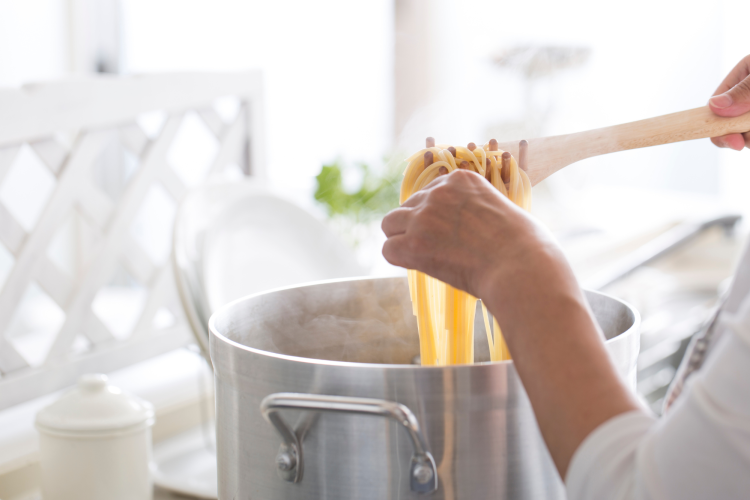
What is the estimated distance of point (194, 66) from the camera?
2.67m

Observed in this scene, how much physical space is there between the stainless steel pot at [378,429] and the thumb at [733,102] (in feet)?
1.06

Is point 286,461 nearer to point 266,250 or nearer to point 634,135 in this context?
point 634,135

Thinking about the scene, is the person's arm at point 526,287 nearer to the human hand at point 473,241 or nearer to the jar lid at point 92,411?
the human hand at point 473,241

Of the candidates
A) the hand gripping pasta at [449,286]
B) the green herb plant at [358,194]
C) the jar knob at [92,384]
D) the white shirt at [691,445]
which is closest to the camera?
the white shirt at [691,445]

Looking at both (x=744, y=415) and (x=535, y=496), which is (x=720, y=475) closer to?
(x=744, y=415)

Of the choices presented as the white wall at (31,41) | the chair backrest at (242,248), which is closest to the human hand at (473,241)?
the chair backrest at (242,248)

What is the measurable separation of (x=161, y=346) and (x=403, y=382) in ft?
3.29

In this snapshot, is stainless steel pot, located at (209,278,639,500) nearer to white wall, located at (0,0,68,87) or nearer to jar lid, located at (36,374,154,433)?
jar lid, located at (36,374,154,433)

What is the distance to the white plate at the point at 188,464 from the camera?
38.9 inches

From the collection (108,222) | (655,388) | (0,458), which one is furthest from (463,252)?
(655,388)

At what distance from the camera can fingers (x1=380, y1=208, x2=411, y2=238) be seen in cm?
55

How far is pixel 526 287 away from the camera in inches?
18.3

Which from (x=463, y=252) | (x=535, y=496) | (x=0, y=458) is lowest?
(x=0, y=458)

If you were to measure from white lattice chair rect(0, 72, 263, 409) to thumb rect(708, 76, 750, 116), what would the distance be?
40.3 inches
